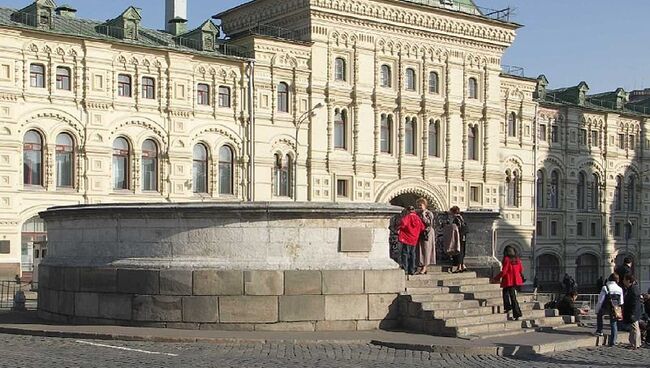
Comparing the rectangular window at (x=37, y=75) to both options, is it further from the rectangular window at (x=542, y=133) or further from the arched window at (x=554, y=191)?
the arched window at (x=554, y=191)

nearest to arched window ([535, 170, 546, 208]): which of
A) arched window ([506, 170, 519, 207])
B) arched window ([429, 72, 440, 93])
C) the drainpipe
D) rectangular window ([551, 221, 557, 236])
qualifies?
rectangular window ([551, 221, 557, 236])

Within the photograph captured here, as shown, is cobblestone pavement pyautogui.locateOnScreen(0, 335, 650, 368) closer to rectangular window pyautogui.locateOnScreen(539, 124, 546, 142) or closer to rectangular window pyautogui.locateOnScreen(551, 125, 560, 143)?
rectangular window pyautogui.locateOnScreen(539, 124, 546, 142)

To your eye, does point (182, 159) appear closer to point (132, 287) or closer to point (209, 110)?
point (209, 110)

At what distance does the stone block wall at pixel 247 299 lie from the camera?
778 inches

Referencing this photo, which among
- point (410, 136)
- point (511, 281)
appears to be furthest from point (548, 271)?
point (511, 281)

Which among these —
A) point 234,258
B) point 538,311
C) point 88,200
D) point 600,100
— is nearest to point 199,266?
point 234,258

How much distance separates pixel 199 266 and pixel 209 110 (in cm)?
2933

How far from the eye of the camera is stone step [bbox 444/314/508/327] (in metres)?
19.9

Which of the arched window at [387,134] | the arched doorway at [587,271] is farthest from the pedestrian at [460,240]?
the arched doorway at [587,271]

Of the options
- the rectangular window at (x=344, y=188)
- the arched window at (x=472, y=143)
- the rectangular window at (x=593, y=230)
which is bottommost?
the rectangular window at (x=593, y=230)

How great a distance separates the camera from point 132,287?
20.2 metres

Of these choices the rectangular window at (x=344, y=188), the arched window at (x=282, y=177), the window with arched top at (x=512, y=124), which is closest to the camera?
the arched window at (x=282, y=177)

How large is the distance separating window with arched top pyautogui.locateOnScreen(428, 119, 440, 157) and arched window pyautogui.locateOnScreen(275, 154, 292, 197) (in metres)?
9.48

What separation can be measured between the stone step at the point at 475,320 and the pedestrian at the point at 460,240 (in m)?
2.87
